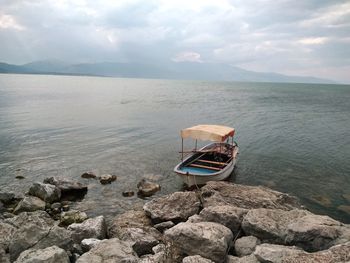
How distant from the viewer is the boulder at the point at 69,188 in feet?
64.7

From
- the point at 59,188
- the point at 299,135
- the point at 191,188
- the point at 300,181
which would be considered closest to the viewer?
the point at 59,188

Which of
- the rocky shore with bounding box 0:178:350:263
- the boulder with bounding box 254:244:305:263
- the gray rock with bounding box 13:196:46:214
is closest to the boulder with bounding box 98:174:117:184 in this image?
the gray rock with bounding box 13:196:46:214

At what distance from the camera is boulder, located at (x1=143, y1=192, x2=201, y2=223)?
1457cm

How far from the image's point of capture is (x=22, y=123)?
149 feet

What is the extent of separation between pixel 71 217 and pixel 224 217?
8.60m

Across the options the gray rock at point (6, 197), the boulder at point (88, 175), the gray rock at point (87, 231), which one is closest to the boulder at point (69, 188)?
the gray rock at point (6, 197)

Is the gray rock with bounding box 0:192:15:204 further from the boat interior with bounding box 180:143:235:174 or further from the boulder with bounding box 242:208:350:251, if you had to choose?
the boulder with bounding box 242:208:350:251

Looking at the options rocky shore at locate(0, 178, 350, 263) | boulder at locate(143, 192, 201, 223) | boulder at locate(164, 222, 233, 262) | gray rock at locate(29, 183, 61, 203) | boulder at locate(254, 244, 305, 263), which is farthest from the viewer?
gray rock at locate(29, 183, 61, 203)

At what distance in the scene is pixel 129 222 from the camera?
1448cm

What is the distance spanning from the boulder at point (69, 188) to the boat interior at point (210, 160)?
7502mm

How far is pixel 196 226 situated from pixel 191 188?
11.0 meters

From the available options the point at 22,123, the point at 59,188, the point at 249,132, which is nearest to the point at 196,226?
the point at 59,188

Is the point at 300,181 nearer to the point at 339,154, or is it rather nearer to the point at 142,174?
the point at 339,154

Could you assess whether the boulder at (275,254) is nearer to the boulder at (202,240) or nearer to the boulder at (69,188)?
the boulder at (202,240)
